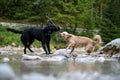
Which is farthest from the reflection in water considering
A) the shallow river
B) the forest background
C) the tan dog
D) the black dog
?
the forest background

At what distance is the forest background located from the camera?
3409 cm

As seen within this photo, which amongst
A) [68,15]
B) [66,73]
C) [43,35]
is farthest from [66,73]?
[68,15]

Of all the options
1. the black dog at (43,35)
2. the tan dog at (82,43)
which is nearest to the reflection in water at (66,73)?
the black dog at (43,35)

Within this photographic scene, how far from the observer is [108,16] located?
114 ft

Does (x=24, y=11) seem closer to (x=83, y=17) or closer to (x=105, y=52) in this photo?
(x=83, y=17)

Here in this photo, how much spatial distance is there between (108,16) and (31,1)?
7.27m

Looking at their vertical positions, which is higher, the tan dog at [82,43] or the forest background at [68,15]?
the tan dog at [82,43]

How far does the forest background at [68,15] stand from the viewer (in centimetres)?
3409

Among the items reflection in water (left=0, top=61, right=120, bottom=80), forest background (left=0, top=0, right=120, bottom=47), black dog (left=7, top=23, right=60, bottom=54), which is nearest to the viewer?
reflection in water (left=0, top=61, right=120, bottom=80)

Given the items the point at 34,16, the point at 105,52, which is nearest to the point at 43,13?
the point at 34,16

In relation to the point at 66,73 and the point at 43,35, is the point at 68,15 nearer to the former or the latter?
the point at 43,35

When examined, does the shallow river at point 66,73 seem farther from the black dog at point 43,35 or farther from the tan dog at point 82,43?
the tan dog at point 82,43

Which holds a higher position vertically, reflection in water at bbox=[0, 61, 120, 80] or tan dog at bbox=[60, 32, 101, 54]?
reflection in water at bbox=[0, 61, 120, 80]

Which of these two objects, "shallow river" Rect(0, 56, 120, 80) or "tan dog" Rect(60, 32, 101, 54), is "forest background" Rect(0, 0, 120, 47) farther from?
"shallow river" Rect(0, 56, 120, 80)
